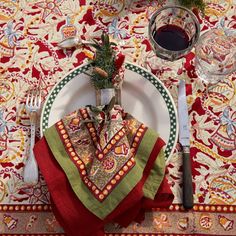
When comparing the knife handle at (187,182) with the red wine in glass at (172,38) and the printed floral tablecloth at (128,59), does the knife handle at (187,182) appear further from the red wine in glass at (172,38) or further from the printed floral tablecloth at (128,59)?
the red wine in glass at (172,38)

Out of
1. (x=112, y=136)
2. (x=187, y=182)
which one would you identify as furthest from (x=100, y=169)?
(x=187, y=182)

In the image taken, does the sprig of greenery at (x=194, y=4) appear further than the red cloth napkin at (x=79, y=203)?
Yes

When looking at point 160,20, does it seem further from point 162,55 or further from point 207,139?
point 207,139

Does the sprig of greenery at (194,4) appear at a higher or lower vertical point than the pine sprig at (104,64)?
higher

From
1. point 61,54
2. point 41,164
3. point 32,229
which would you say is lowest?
point 32,229

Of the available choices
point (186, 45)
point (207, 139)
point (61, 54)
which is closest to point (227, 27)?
point (186, 45)

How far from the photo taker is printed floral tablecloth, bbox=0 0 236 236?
0.69m

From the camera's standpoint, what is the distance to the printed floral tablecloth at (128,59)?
0.69 m

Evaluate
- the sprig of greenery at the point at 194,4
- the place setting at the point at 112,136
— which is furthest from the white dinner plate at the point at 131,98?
the sprig of greenery at the point at 194,4

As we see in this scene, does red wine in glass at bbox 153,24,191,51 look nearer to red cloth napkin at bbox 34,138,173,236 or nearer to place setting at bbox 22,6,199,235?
place setting at bbox 22,6,199,235

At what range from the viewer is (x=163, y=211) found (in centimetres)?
69

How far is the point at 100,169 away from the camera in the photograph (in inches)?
24.8

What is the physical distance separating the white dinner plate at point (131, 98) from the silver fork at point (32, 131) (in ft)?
0.08

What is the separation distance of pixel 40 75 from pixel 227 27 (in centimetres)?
39
